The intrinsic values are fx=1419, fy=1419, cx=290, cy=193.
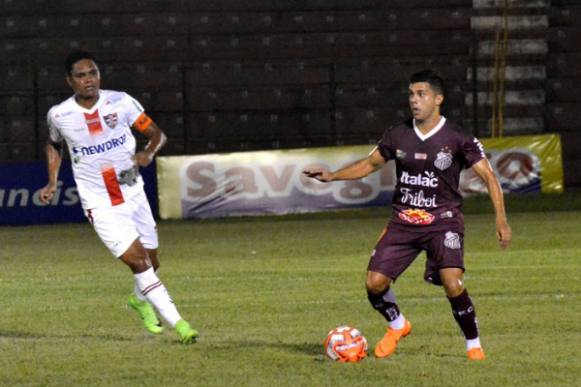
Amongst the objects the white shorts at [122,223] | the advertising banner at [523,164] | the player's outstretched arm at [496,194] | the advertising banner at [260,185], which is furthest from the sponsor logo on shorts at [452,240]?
the advertising banner at [523,164]

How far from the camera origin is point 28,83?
91.8 feet

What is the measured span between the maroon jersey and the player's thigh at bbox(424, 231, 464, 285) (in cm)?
6

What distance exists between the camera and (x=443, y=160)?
30.5 feet

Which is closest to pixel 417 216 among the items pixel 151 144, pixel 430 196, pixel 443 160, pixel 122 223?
pixel 430 196

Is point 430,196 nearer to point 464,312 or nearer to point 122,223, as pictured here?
point 464,312

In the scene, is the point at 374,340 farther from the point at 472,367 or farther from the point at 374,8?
the point at 374,8

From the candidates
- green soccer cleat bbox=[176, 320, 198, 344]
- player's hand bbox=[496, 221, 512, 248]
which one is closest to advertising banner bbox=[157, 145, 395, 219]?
green soccer cleat bbox=[176, 320, 198, 344]

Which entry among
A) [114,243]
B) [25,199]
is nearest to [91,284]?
[114,243]

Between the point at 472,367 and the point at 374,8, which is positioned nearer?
the point at 472,367

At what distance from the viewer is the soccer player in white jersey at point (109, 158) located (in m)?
10.5

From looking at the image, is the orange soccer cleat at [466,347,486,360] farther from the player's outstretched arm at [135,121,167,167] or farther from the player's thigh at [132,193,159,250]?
the player's thigh at [132,193,159,250]

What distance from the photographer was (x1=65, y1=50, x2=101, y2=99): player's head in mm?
10453

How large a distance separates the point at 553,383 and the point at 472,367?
709mm

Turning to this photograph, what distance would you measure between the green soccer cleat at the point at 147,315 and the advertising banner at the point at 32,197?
12965mm
